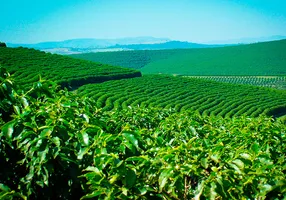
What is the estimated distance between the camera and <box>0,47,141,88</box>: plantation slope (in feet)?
141

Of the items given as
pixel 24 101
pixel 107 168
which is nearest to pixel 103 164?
pixel 107 168

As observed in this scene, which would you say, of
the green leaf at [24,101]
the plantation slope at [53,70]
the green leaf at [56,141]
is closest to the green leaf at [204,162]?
the green leaf at [56,141]

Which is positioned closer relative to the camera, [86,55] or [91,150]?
[91,150]

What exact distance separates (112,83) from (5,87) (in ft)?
153

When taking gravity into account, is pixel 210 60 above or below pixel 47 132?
below

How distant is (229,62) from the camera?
126m

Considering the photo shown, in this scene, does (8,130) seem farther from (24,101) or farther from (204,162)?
(204,162)

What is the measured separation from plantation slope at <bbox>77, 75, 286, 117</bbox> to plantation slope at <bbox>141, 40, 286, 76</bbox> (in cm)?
5556

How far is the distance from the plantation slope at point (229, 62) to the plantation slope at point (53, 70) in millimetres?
60643

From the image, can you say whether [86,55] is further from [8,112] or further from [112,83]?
[8,112]

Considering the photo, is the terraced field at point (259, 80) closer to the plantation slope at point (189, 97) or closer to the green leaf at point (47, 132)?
the plantation slope at point (189, 97)

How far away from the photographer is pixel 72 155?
294 centimetres

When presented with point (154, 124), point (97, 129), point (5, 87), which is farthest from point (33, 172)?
point (154, 124)

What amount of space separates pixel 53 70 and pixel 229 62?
94807mm
